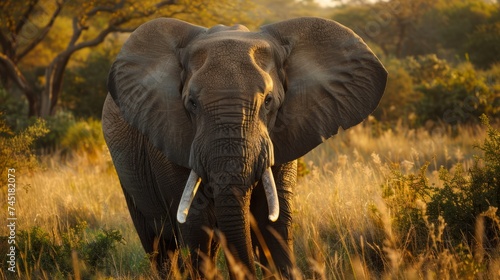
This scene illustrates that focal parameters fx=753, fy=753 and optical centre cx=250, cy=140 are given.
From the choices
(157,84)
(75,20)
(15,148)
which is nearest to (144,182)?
(157,84)

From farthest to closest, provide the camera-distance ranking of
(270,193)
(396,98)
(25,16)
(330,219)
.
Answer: (25,16) → (396,98) → (330,219) → (270,193)

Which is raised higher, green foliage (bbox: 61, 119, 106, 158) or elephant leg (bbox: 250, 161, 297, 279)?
elephant leg (bbox: 250, 161, 297, 279)

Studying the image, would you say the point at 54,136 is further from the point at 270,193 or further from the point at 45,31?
the point at 270,193

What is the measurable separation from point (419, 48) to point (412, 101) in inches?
659

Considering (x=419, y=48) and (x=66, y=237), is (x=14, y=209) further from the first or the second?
(x=419, y=48)

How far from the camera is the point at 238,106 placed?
3850 mm

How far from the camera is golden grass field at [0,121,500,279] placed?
4348 mm

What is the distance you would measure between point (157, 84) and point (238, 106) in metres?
0.90

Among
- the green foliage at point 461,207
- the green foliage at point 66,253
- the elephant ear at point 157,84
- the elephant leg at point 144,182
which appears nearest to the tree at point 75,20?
the elephant leg at point 144,182

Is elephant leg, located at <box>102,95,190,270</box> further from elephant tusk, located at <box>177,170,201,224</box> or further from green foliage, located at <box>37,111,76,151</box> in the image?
green foliage, located at <box>37,111,76,151</box>

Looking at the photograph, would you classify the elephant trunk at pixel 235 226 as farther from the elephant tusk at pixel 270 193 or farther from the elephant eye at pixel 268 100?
the elephant eye at pixel 268 100

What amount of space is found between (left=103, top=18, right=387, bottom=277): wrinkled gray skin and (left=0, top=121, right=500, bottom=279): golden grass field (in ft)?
1.63

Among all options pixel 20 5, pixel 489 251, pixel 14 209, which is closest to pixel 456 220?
pixel 489 251

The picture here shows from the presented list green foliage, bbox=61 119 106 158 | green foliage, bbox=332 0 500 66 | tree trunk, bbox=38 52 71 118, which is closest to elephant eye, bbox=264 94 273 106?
green foliage, bbox=61 119 106 158
